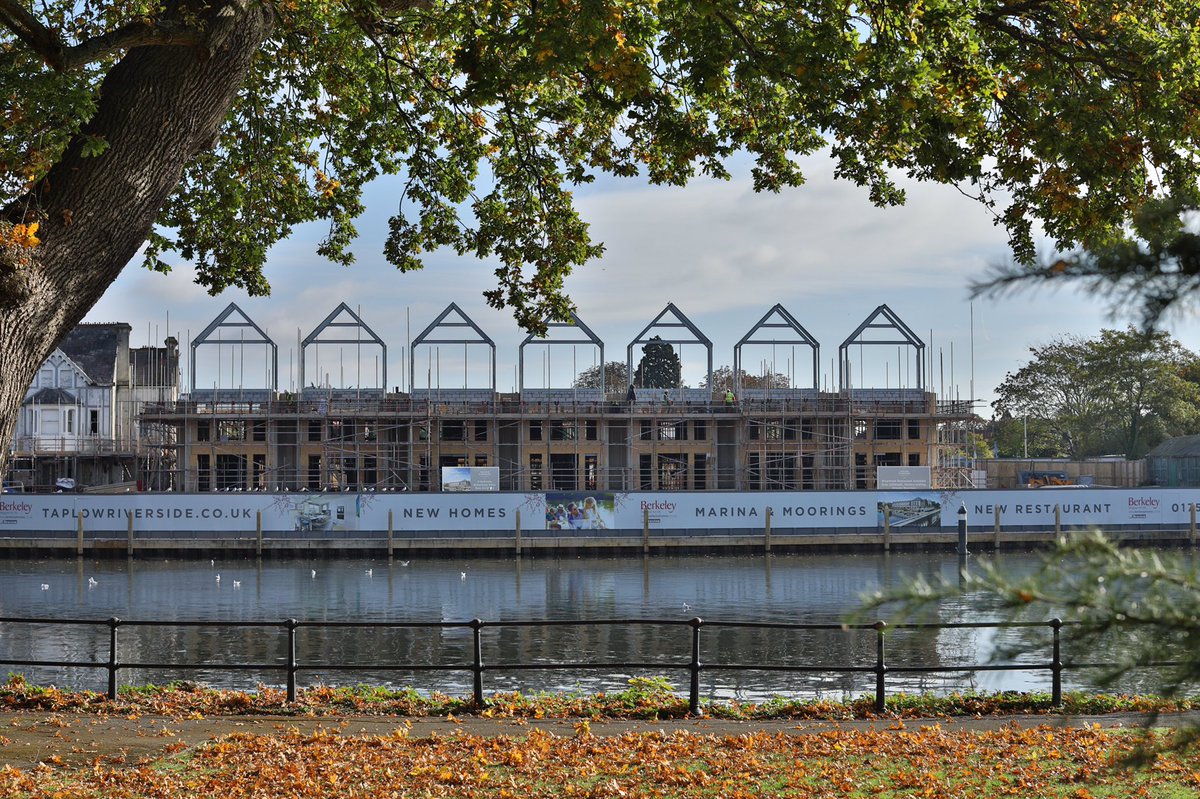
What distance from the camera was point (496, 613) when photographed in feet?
102

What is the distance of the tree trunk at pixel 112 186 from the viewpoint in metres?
7.52

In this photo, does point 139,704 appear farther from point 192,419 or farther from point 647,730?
point 192,419

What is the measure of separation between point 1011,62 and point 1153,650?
7548 mm

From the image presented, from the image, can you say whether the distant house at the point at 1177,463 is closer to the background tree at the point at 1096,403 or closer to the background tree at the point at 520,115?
the background tree at the point at 1096,403

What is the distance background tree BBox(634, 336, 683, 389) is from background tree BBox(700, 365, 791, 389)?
221 cm

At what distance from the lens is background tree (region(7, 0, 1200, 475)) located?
7.85 meters

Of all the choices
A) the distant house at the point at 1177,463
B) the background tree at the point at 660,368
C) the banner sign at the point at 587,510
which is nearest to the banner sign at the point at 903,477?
the banner sign at the point at 587,510

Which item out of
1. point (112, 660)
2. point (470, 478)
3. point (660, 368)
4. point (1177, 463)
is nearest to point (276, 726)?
point (112, 660)

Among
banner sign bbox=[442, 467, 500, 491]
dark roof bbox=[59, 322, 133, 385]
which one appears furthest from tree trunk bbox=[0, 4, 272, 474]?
dark roof bbox=[59, 322, 133, 385]

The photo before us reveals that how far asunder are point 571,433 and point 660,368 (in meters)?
7.19

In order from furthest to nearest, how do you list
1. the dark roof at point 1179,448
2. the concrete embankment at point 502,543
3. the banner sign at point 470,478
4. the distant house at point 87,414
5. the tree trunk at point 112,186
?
the distant house at point 87,414
the dark roof at point 1179,448
the banner sign at point 470,478
the concrete embankment at point 502,543
the tree trunk at point 112,186

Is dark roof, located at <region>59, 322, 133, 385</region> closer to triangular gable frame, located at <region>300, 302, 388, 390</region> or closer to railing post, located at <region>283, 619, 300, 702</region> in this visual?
triangular gable frame, located at <region>300, 302, 388, 390</region>

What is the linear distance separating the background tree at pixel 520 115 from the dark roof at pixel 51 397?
203ft

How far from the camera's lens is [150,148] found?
7.96 metres
